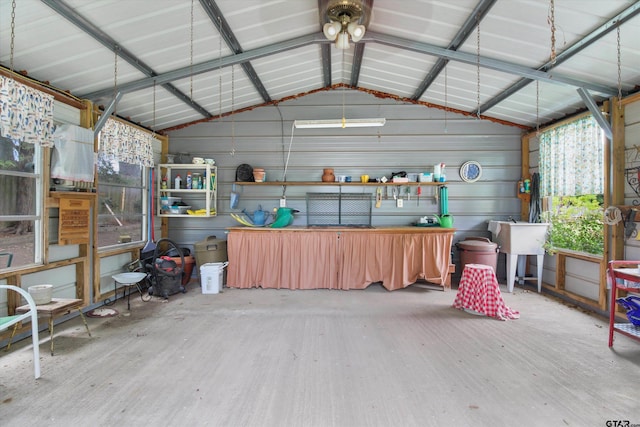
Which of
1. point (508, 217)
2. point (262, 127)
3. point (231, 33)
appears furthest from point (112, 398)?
point (508, 217)

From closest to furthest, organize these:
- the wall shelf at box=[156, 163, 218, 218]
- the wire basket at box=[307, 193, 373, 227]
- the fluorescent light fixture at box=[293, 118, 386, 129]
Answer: the fluorescent light fixture at box=[293, 118, 386, 129] → the wall shelf at box=[156, 163, 218, 218] → the wire basket at box=[307, 193, 373, 227]

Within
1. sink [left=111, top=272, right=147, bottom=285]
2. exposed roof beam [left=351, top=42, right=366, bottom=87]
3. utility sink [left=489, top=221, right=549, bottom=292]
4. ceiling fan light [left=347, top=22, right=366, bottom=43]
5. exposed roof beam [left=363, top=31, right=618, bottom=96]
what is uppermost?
exposed roof beam [left=351, top=42, right=366, bottom=87]

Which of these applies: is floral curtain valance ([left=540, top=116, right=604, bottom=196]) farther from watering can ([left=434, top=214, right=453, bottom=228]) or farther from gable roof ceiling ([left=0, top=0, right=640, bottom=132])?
watering can ([left=434, top=214, right=453, bottom=228])

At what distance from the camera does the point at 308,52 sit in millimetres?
4484

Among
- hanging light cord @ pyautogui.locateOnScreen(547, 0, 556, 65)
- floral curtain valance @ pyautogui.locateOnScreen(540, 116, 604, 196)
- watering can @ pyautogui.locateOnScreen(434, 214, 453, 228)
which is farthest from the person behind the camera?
watering can @ pyautogui.locateOnScreen(434, 214, 453, 228)

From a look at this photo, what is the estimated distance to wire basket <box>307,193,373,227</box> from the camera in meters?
5.88

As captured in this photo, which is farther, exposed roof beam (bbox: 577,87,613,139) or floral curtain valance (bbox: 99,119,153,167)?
floral curtain valance (bbox: 99,119,153,167)

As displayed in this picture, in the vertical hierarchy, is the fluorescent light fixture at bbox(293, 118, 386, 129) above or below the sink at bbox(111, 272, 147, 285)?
above

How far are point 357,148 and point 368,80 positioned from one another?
1.18 metres

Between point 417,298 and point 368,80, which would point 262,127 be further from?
point 417,298

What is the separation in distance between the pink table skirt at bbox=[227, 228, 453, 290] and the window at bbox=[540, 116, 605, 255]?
1593 mm

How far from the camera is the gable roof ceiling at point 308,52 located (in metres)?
2.87

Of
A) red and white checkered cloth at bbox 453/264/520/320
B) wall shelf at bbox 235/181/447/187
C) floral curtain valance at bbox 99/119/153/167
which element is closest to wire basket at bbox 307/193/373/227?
wall shelf at bbox 235/181/447/187

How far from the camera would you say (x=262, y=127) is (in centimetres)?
598
